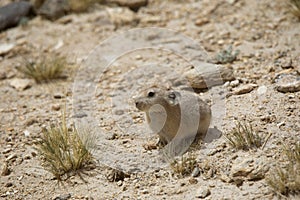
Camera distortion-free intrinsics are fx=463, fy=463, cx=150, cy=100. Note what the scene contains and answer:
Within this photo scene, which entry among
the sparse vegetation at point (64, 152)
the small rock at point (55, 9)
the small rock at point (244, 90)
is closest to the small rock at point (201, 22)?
the small rock at point (244, 90)

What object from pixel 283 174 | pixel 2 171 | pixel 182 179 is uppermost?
pixel 283 174

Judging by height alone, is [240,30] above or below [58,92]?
above

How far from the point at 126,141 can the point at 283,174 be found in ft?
6.74

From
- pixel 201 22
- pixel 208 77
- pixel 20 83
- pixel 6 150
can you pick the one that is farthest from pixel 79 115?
pixel 201 22

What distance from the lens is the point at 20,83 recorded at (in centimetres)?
738

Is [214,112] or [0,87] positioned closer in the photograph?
[214,112]

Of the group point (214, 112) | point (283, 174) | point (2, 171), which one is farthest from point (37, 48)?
point (283, 174)

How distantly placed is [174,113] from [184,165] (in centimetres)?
70

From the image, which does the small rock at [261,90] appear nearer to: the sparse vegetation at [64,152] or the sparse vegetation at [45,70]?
the sparse vegetation at [64,152]

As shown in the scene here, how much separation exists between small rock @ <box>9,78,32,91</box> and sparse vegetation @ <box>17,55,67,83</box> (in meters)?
0.11

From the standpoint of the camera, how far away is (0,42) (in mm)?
8547

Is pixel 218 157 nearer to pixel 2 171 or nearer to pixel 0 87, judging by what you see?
pixel 2 171

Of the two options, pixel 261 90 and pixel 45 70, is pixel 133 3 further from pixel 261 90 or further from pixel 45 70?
pixel 261 90

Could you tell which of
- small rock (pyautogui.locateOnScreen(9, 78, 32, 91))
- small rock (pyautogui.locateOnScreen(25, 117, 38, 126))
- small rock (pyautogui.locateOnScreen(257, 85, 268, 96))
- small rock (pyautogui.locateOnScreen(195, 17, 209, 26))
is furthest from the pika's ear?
small rock (pyautogui.locateOnScreen(195, 17, 209, 26))
